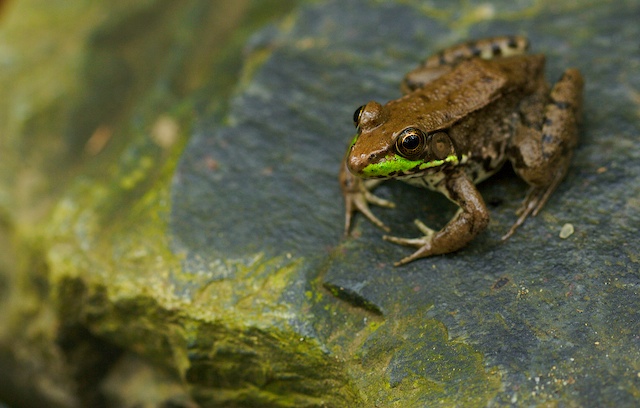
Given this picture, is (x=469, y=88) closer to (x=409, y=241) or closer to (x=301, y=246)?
(x=409, y=241)

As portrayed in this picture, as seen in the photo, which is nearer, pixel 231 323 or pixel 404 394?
pixel 404 394

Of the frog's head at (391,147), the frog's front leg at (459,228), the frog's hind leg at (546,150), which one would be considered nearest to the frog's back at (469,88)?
the frog's head at (391,147)

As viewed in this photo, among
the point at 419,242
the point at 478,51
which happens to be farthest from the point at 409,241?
the point at 478,51

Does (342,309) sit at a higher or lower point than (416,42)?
lower

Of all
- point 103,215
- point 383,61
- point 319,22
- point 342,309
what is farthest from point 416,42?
point 103,215

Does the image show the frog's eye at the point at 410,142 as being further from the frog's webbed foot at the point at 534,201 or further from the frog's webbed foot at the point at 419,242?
the frog's webbed foot at the point at 534,201

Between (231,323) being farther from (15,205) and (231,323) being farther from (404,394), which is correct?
(15,205)
